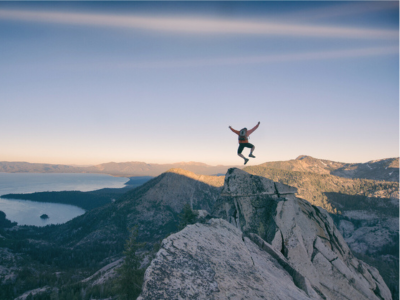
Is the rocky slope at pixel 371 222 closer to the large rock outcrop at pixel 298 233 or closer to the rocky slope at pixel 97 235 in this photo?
the large rock outcrop at pixel 298 233

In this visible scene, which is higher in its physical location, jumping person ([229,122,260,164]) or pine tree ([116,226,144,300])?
jumping person ([229,122,260,164])

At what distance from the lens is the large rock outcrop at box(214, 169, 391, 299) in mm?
14009

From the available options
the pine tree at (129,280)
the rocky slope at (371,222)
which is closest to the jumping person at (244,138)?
the pine tree at (129,280)

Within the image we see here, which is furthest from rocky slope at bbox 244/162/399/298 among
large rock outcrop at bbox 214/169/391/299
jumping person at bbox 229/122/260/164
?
jumping person at bbox 229/122/260/164

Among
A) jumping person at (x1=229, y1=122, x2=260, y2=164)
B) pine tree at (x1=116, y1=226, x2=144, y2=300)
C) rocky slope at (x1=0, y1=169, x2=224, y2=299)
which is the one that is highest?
jumping person at (x1=229, y1=122, x2=260, y2=164)

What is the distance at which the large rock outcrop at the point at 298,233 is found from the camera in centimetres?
1401

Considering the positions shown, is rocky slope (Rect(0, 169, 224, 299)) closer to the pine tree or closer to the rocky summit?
the pine tree

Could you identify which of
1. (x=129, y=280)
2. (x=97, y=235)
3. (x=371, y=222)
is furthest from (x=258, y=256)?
(x=371, y=222)

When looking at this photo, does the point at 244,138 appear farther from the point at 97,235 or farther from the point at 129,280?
the point at 97,235

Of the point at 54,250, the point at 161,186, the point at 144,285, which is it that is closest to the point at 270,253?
the point at 144,285

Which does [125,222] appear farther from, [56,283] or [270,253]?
[270,253]

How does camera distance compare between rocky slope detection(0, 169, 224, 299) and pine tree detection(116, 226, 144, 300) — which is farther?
rocky slope detection(0, 169, 224, 299)

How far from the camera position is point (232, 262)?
6.02 m

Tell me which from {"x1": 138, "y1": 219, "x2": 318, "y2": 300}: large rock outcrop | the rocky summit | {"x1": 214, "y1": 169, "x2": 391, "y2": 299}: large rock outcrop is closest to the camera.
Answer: {"x1": 138, "y1": 219, "x2": 318, "y2": 300}: large rock outcrop
